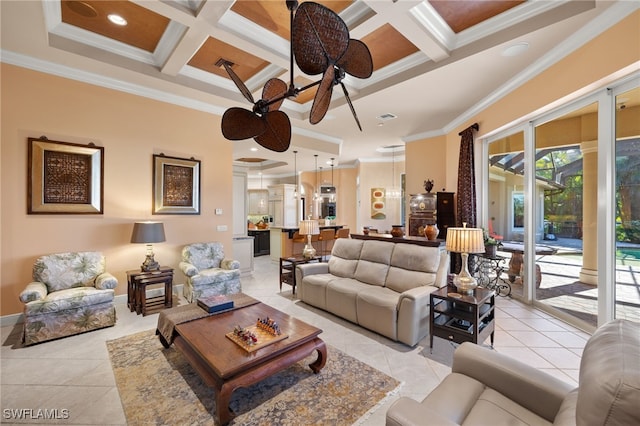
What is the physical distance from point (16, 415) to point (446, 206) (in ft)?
20.5

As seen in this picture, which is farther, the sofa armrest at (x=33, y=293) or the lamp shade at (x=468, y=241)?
the sofa armrest at (x=33, y=293)

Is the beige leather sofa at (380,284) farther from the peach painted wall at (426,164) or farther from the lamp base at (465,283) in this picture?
the peach painted wall at (426,164)

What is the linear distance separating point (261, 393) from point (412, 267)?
216cm

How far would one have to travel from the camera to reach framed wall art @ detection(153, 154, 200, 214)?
14.2ft

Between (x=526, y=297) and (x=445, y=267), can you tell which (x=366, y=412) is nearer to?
(x=445, y=267)

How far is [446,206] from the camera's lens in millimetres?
5680

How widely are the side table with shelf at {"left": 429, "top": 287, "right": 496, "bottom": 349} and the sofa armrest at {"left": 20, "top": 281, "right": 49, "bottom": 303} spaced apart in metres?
4.10

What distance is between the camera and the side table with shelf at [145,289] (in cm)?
369

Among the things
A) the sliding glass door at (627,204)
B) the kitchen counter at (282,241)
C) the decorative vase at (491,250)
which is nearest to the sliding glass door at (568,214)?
the sliding glass door at (627,204)

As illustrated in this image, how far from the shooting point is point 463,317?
2588 mm

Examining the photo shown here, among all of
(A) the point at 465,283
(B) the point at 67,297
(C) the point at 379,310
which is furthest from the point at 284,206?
(A) the point at 465,283

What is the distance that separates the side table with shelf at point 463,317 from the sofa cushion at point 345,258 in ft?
4.51

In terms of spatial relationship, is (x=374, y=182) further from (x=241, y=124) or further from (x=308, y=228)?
(x=241, y=124)

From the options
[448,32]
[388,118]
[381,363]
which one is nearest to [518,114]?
[448,32]
